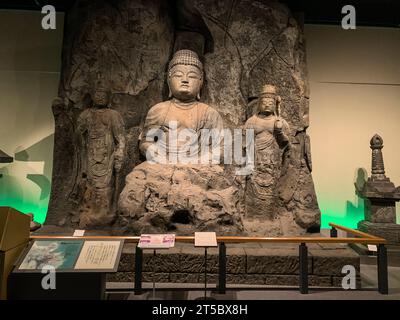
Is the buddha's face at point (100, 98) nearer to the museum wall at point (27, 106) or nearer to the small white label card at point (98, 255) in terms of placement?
the museum wall at point (27, 106)

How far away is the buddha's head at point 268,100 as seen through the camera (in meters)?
5.70

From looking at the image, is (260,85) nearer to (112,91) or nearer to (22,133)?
(112,91)

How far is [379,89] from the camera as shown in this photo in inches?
305

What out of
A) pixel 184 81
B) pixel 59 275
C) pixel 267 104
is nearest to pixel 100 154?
pixel 184 81

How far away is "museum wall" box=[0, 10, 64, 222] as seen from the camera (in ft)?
24.3

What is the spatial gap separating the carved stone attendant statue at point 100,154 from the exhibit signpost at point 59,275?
2551mm

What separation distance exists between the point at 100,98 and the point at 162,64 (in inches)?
50.4

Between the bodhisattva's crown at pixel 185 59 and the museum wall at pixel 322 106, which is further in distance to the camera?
the museum wall at pixel 322 106

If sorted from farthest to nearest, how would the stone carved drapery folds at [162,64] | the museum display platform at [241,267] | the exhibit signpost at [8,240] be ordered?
the stone carved drapery folds at [162,64]
the museum display platform at [241,267]
the exhibit signpost at [8,240]

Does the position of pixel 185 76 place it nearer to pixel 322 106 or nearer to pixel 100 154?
pixel 100 154

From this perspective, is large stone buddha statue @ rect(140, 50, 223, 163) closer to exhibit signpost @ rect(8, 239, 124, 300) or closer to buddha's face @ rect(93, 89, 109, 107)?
buddha's face @ rect(93, 89, 109, 107)

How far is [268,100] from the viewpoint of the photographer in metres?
5.70

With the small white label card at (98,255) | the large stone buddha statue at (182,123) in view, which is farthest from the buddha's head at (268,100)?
the small white label card at (98,255)
